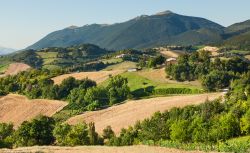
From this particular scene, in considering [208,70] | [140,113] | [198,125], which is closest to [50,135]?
[198,125]

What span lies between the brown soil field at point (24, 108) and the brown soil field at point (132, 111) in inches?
721

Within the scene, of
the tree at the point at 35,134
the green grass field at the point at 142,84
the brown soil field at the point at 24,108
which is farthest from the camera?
the green grass field at the point at 142,84

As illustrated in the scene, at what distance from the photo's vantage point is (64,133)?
10906 centimetres

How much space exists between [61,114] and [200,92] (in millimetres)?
48755

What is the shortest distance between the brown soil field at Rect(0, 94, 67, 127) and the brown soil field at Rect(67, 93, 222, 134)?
18313 mm

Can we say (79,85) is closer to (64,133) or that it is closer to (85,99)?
(85,99)

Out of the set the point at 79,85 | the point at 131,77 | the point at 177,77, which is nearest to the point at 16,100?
the point at 79,85

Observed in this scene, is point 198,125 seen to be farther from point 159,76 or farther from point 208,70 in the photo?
point 159,76

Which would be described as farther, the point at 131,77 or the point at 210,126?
the point at 131,77

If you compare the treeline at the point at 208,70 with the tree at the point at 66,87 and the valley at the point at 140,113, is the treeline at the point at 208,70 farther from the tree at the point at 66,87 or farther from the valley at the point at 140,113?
the tree at the point at 66,87

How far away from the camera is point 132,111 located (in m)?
148

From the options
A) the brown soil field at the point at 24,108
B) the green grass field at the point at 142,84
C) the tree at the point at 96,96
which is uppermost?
the green grass field at the point at 142,84

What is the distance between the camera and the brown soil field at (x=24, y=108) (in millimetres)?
165925

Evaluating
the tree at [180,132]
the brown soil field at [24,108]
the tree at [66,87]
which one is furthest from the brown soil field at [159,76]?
the tree at [180,132]
